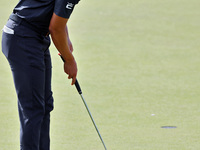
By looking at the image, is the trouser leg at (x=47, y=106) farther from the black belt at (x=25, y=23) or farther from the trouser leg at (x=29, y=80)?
the black belt at (x=25, y=23)

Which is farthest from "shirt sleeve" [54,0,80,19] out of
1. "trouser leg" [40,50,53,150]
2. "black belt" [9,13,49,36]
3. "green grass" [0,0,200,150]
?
"green grass" [0,0,200,150]

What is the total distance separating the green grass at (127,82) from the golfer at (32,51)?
0.93 metres

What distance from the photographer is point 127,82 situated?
6.43 meters

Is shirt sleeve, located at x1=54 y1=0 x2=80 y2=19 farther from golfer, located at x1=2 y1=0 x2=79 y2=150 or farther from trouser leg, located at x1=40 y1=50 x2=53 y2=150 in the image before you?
trouser leg, located at x1=40 y1=50 x2=53 y2=150

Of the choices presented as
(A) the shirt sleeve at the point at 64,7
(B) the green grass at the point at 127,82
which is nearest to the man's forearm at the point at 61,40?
(A) the shirt sleeve at the point at 64,7

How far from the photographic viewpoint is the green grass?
472 centimetres

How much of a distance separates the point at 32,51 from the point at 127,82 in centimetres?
307

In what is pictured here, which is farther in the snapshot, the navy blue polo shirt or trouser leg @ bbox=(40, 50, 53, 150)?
trouser leg @ bbox=(40, 50, 53, 150)

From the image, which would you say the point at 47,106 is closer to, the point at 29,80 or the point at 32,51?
the point at 29,80

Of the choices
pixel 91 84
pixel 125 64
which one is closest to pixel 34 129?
pixel 91 84

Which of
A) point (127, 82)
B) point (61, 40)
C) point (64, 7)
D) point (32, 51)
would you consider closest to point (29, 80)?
point (32, 51)

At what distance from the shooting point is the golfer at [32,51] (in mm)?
3363

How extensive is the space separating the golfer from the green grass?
93cm

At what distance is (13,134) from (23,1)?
1.66 meters
